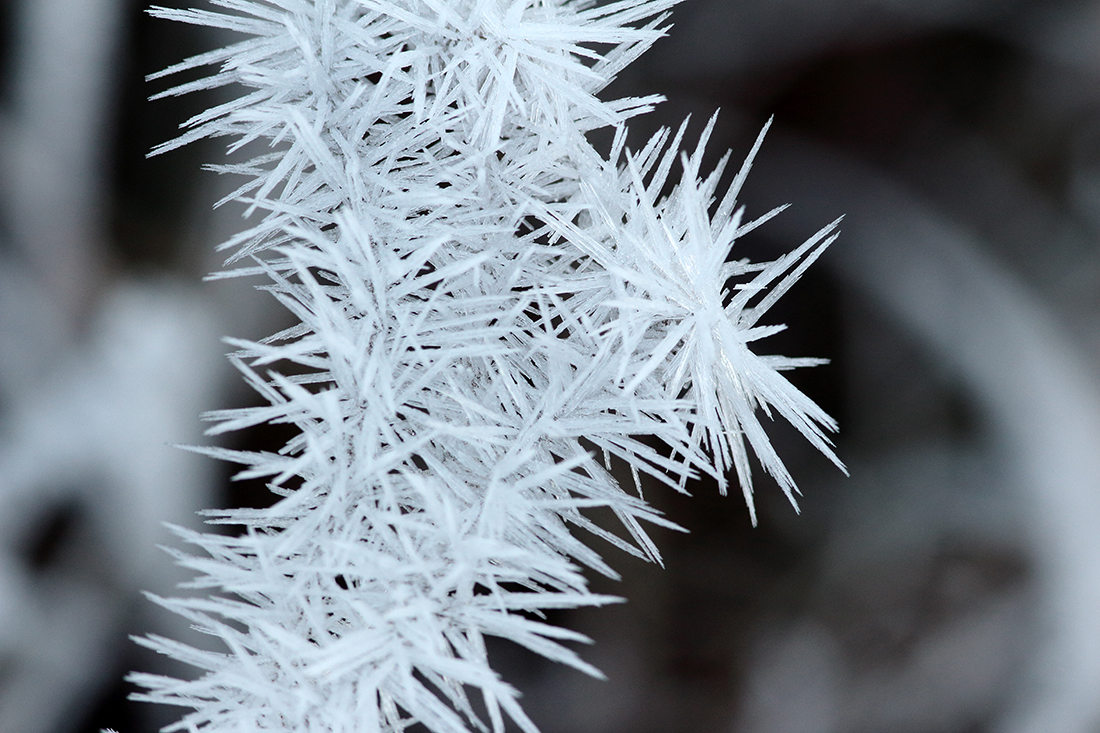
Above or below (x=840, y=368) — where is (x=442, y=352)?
below

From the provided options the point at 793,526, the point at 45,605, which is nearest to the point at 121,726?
the point at 45,605

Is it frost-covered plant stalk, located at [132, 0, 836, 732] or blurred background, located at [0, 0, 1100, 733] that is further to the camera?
blurred background, located at [0, 0, 1100, 733]

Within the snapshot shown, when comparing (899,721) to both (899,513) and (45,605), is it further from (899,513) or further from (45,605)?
(45,605)

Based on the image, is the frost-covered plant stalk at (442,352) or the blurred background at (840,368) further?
the blurred background at (840,368)

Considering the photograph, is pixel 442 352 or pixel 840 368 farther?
pixel 840 368
